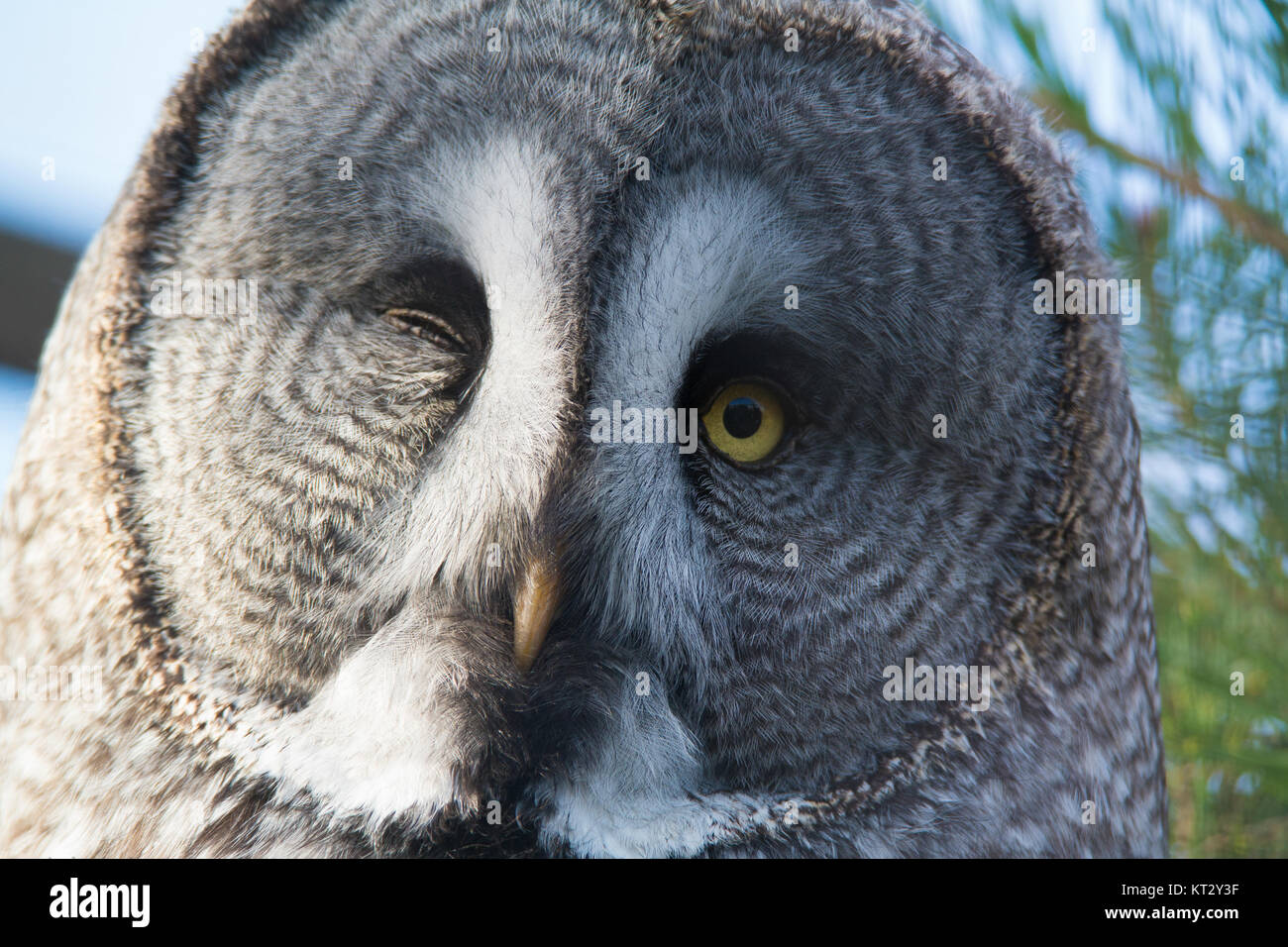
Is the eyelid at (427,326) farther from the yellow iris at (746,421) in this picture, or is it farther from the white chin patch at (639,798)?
the white chin patch at (639,798)

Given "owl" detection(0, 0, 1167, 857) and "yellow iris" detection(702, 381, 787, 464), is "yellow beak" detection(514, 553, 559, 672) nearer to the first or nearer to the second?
"owl" detection(0, 0, 1167, 857)

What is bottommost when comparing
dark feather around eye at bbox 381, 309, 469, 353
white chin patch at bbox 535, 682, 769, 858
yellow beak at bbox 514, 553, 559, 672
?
white chin patch at bbox 535, 682, 769, 858

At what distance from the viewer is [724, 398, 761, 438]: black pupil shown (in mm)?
1062

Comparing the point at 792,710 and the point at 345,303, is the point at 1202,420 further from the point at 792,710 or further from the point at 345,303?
the point at 345,303

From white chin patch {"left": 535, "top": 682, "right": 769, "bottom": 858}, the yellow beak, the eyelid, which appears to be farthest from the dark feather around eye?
white chin patch {"left": 535, "top": 682, "right": 769, "bottom": 858}

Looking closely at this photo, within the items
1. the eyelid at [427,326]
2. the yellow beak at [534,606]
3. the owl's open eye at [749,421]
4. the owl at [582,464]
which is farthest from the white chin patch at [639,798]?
the eyelid at [427,326]

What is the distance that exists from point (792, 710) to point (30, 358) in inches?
43.9

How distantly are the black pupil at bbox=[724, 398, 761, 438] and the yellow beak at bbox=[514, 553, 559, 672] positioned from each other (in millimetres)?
221

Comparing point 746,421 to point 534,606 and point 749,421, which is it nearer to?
point 749,421

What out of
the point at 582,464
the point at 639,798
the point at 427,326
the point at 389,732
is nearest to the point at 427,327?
the point at 427,326

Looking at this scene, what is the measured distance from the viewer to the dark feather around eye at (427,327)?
103 cm

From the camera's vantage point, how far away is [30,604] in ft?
4.04

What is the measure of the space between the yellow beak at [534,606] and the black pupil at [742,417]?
0.22m

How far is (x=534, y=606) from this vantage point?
947 millimetres
